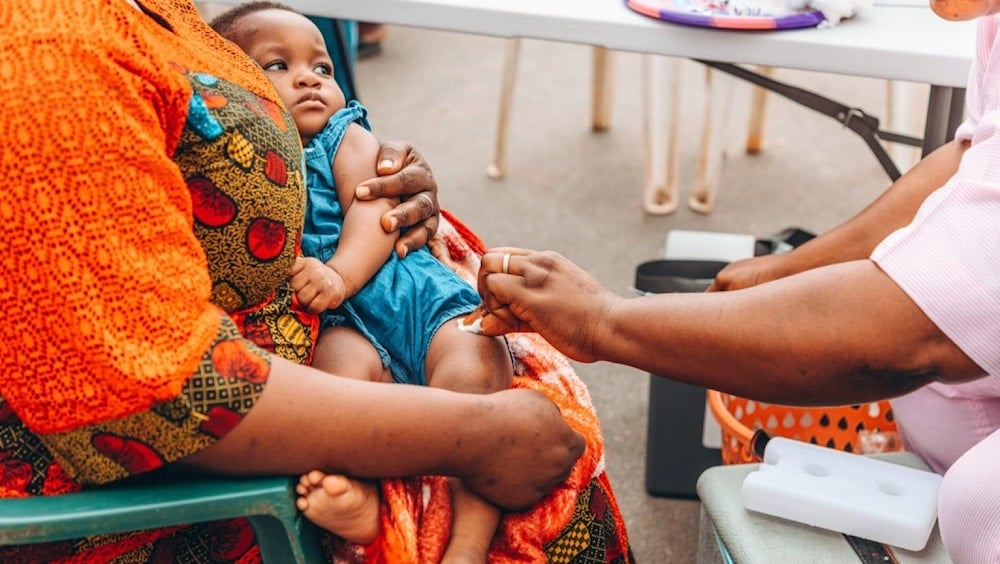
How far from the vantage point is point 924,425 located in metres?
1.46

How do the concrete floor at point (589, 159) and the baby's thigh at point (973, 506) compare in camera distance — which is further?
the concrete floor at point (589, 159)

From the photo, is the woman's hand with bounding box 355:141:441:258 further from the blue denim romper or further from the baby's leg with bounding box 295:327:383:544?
the baby's leg with bounding box 295:327:383:544

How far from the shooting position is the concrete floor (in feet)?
10.9

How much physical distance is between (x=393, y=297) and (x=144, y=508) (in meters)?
0.50

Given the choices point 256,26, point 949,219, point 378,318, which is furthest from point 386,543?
point 256,26

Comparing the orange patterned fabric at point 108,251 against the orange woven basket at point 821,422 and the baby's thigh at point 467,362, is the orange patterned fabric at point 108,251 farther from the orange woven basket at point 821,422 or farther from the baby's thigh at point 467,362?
the orange woven basket at point 821,422

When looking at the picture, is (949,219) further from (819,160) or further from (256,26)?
(819,160)

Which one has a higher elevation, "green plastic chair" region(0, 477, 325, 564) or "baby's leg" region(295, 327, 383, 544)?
"green plastic chair" region(0, 477, 325, 564)

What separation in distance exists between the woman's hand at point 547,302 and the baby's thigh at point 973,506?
44 centimetres

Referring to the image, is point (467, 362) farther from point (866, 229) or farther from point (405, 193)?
point (866, 229)

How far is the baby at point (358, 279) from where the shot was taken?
1.24 m

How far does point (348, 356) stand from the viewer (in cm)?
128

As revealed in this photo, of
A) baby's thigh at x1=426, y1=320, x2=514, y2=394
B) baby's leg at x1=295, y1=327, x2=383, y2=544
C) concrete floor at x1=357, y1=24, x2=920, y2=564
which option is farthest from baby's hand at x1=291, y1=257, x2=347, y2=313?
concrete floor at x1=357, y1=24, x2=920, y2=564

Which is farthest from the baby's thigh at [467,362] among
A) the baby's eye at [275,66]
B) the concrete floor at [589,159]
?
the concrete floor at [589,159]
